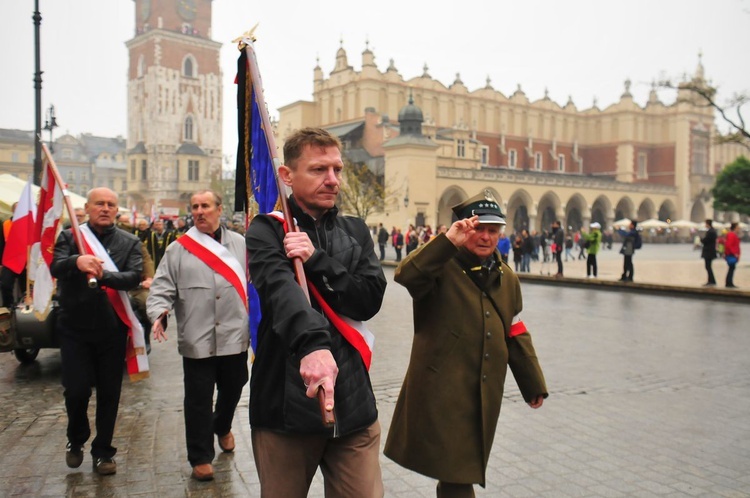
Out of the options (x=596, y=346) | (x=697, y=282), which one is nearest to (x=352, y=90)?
(x=697, y=282)

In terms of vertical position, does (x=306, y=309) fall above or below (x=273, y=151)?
below

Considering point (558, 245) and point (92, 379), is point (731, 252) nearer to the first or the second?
point (558, 245)

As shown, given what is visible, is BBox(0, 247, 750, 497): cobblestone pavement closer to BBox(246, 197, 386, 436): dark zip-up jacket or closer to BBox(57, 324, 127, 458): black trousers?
BBox(57, 324, 127, 458): black trousers

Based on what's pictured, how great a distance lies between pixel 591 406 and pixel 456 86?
71.5m

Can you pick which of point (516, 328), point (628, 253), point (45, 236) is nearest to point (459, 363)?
point (516, 328)

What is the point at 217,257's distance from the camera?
5.10 meters

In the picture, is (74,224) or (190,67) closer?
(74,224)

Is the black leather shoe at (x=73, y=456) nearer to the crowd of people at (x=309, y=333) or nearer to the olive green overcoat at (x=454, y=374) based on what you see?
the crowd of people at (x=309, y=333)

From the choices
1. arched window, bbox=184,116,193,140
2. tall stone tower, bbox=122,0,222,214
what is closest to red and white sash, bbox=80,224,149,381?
tall stone tower, bbox=122,0,222,214

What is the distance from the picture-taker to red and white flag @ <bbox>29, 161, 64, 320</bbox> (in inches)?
232

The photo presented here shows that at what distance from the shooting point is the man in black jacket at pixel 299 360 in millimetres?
2666

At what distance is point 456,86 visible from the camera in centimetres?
7562

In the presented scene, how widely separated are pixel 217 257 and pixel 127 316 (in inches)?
30.1

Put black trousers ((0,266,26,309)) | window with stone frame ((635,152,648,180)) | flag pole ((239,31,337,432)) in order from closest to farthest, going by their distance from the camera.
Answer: flag pole ((239,31,337,432)) < black trousers ((0,266,26,309)) < window with stone frame ((635,152,648,180))
